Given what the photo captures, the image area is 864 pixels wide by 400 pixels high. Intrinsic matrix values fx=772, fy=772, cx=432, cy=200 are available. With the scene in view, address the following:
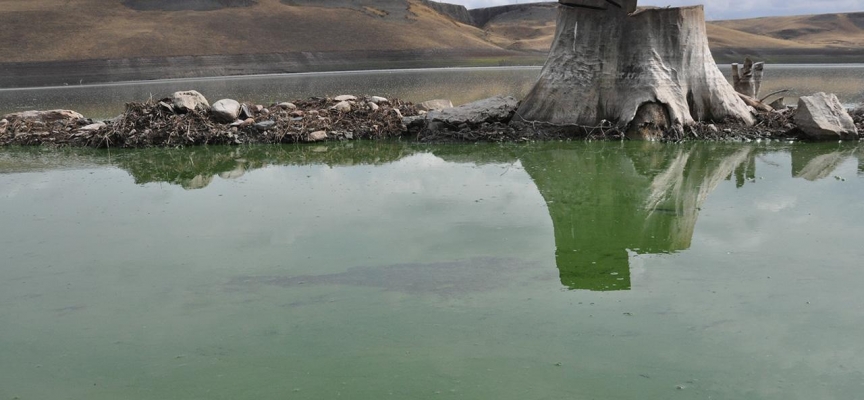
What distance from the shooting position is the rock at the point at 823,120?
1038 centimetres

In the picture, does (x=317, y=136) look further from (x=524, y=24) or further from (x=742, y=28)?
(x=742, y=28)

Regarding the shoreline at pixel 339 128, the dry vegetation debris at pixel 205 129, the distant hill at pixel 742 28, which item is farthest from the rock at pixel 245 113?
the distant hill at pixel 742 28

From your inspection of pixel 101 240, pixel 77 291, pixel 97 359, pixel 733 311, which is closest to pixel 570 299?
pixel 733 311

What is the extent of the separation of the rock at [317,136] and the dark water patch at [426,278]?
268 inches

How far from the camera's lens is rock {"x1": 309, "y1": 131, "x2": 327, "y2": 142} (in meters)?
11.9

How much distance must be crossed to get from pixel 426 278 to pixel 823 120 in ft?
25.4

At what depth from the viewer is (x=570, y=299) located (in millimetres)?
4609

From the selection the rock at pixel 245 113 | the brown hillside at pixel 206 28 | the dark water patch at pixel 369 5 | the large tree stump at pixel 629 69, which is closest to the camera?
the large tree stump at pixel 629 69

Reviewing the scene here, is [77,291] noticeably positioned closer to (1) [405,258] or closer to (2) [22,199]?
(1) [405,258]

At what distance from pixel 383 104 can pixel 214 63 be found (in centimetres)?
3458

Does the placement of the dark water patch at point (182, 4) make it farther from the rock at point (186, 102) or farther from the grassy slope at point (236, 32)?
the rock at point (186, 102)

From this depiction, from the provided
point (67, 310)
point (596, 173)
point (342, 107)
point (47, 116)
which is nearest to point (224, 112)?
point (342, 107)

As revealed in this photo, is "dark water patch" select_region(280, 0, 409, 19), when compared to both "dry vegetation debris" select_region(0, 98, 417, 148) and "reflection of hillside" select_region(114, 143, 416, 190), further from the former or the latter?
"reflection of hillside" select_region(114, 143, 416, 190)

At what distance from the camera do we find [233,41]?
52.2 metres
